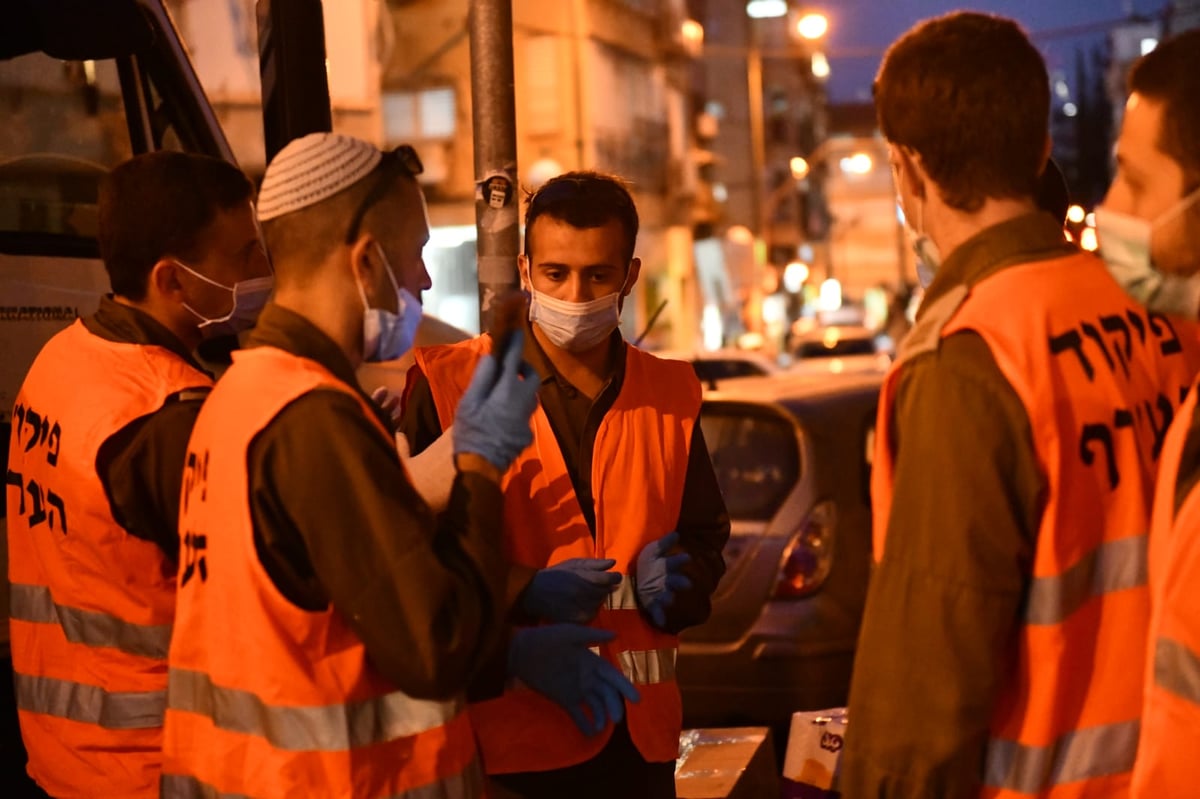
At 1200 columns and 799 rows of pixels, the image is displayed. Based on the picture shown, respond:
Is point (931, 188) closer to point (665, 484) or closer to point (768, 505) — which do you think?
point (665, 484)

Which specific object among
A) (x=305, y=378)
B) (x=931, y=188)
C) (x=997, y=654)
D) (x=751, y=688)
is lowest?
(x=751, y=688)

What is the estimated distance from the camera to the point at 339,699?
230 centimetres

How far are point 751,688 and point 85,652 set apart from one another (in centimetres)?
345

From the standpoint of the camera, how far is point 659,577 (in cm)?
330

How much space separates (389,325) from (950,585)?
111cm

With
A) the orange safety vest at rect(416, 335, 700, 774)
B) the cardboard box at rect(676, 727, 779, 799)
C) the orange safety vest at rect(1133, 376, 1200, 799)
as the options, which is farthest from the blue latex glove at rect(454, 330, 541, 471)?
the cardboard box at rect(676, 727, 779, 799)

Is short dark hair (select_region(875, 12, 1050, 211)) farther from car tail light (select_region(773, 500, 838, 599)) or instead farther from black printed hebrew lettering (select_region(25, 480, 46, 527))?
car tail light (select_region(773, 500, 838, 599))

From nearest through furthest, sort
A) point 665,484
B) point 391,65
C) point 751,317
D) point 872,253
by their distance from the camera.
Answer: point 665,484, point 391,65, point 751,317, point 872,253

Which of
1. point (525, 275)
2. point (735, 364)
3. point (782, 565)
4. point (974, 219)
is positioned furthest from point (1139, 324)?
point (735, 364)

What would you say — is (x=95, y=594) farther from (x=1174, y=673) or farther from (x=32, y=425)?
(x=1174, y=673)

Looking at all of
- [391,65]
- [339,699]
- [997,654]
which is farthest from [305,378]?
[391,65]

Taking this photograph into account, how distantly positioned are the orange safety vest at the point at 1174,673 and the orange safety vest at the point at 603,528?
139 cm

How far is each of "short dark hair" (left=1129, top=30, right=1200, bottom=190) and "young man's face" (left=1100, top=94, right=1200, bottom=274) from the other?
1 centimetres

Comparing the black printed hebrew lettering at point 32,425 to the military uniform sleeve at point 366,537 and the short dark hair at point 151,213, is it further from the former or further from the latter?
the military uniform sleeve at point 366,537
